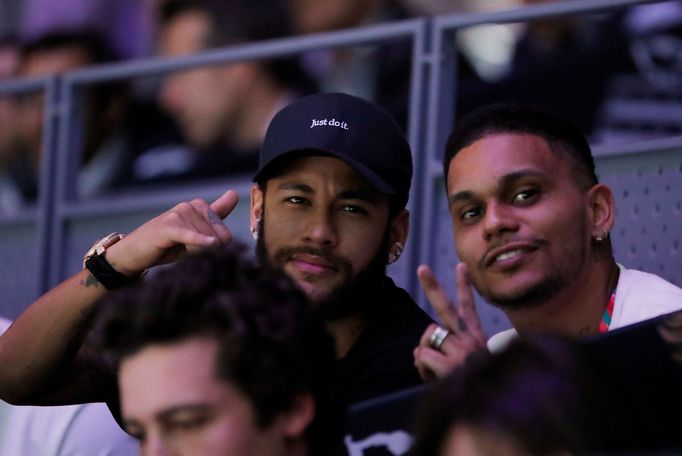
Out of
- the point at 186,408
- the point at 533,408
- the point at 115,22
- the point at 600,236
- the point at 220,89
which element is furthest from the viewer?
the point at 115,22

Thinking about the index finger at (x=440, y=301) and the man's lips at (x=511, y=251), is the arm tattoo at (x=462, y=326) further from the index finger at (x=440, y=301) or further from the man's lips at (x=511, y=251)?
the man's lips at (x=511, y=251)

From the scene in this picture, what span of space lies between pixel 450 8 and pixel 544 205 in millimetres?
2983

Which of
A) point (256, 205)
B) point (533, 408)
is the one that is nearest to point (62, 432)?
point (256, 205)

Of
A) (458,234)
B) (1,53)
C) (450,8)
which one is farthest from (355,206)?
(1,53)

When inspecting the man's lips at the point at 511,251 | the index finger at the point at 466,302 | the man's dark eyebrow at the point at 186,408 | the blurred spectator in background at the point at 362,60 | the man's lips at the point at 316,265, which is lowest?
the man's dark eyebrow at the point at 186,408

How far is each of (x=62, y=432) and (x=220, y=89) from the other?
296cm

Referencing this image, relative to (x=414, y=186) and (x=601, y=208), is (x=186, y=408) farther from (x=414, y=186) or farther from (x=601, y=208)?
(x=414, y=186)

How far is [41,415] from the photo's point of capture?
3783 millimetres

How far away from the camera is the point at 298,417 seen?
2.35 metres

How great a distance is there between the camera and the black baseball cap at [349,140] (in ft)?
10.8

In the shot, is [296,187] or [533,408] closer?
[533,408]

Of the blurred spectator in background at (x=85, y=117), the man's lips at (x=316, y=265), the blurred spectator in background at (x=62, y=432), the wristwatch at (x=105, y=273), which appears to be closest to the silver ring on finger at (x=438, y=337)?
the man's lips at (x=316, y=265)

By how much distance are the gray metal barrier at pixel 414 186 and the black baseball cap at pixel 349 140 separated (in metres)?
0.75

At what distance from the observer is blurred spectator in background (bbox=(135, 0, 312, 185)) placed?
6.22 m
